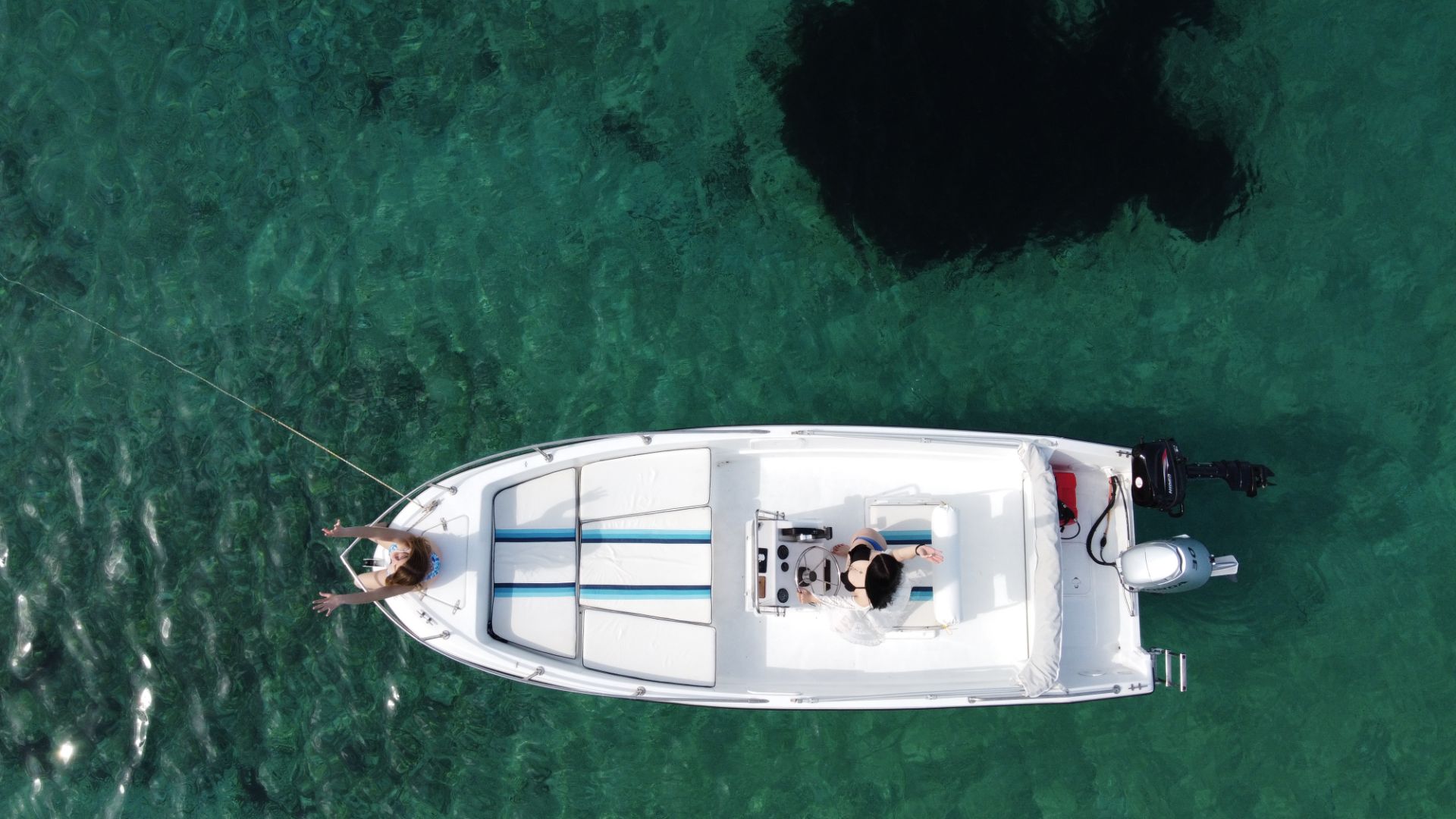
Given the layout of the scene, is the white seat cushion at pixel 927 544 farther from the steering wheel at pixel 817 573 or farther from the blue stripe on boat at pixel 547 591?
the blue stripe on boat at pixel 547 591

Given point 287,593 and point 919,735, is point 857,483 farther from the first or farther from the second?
point 287,593

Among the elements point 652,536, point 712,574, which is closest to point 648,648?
point 712,574

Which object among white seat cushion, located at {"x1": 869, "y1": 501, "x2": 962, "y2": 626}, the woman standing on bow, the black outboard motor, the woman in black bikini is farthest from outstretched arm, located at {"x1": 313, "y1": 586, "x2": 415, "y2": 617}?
the black outboard motor

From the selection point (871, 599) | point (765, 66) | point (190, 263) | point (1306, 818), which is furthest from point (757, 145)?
point (1306, 818)

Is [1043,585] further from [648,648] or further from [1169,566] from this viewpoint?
[648,648]

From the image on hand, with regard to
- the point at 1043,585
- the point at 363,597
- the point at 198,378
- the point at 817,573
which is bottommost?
the point at 363,597

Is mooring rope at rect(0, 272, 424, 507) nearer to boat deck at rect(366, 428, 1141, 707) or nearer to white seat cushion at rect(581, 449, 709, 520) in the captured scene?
boat deck at rect(366, 428, 1141, 707)
